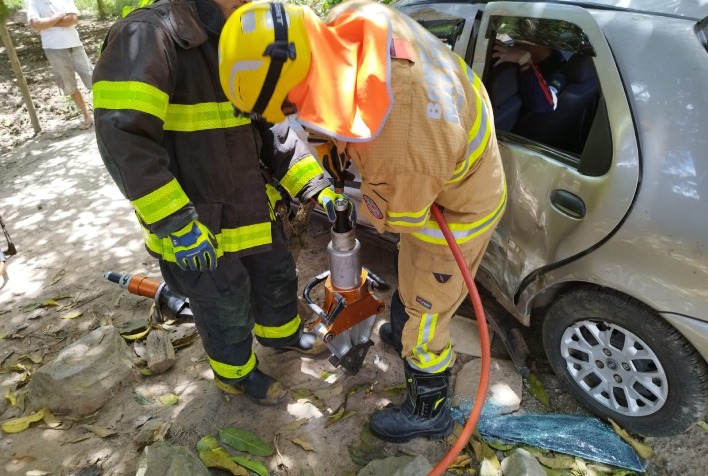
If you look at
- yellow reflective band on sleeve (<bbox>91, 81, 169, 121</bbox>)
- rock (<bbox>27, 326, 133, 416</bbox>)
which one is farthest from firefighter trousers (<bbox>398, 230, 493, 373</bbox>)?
rock (<bbox>27, 326, 133, 416</bbox>)

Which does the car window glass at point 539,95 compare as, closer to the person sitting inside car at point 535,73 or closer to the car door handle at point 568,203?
the person sitting inside car at point 535,73

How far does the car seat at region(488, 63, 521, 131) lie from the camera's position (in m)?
2.46

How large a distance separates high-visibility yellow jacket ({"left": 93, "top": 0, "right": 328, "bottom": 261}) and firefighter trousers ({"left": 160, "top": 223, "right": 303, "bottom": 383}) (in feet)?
0.45

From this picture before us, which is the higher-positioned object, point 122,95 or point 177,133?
point 122,95

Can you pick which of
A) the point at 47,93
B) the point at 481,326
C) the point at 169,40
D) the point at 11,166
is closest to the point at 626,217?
the point at 481,326

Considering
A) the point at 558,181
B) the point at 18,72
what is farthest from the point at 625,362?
the point at 18,72

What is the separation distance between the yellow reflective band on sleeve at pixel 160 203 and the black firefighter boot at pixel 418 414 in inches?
47.7

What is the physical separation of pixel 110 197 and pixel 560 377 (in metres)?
4.26

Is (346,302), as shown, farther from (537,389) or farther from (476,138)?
(537,389)

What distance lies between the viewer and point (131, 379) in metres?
2.60

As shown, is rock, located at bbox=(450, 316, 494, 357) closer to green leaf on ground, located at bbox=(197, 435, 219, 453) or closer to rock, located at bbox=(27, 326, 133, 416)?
green leaf on ground, located at bbox=(197, 435, 219, 453)

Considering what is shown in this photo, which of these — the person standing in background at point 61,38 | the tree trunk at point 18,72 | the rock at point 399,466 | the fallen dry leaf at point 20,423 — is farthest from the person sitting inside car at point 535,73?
the tree trunk at point 18,72

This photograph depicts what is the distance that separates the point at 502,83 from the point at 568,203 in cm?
84

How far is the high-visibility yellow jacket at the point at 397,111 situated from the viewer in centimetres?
124
